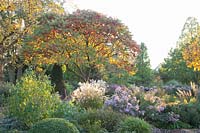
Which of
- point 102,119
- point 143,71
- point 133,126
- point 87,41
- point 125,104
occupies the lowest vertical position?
point 133,126

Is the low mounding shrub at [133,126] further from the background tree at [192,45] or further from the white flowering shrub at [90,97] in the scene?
the background tree at [192,45]

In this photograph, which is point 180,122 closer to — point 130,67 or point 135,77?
point 130,67

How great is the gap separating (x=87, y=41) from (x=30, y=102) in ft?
28.7

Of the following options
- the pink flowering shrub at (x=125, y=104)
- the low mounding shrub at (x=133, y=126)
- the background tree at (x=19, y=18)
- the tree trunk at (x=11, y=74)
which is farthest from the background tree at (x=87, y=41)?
the tree trunk at (x=11, y=74)

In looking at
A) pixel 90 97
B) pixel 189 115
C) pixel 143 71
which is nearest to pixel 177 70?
pixel 143 71

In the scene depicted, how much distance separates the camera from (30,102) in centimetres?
880

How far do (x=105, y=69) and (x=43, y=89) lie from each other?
29.7 ft

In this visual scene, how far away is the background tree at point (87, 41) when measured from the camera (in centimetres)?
1711

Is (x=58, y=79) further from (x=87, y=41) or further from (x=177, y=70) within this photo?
(x=177, y=70)

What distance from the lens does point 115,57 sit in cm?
1759

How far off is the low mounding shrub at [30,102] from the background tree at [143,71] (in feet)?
78.0

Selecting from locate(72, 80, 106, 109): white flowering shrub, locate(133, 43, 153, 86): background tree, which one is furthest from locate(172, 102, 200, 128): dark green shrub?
locate(133, 43, 153, 86): background tree

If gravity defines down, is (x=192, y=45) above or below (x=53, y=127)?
above

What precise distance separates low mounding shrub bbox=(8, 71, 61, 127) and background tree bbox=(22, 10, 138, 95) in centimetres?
775
